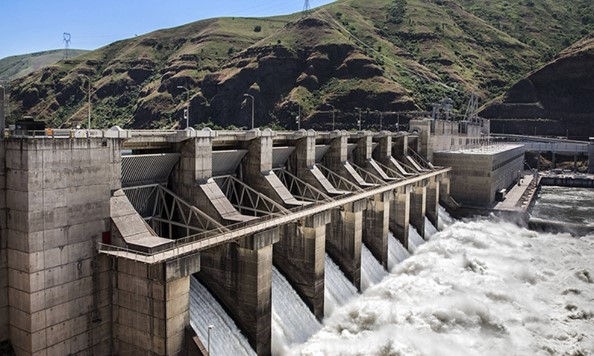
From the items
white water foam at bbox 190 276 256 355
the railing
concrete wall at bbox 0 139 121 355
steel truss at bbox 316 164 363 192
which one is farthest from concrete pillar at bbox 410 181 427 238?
concrete wall at bbox 0 139 121 355

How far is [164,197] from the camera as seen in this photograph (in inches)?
1174

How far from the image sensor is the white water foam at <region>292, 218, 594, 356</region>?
30.8m

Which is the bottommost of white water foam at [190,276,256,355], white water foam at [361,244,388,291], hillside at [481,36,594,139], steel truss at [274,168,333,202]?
white water foam at [361,244,388,291]

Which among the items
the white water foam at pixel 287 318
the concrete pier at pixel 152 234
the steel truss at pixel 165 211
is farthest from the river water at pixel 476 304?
the steel truss at pixel 165 211

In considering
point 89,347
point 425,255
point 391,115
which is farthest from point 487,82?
point 89,347

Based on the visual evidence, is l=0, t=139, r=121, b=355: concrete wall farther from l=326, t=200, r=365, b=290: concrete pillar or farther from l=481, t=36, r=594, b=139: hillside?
l=481, t=36, r=594, b=139: hillside

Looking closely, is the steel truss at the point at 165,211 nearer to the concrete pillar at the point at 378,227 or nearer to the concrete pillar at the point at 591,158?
the concrete pillar at the point at 378,227

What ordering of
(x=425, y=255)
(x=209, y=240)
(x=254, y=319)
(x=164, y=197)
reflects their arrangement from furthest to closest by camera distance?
(x=425, y=255), (x=164, y=197), (x=254, y=319), (x=209, y=240)

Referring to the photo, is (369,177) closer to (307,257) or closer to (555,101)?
(307,257)

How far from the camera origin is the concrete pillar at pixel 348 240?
39188 mm

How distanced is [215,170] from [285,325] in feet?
36.5

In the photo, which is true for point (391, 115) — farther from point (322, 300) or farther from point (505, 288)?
point (322, 300)

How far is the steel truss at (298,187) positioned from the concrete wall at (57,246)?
792 inches

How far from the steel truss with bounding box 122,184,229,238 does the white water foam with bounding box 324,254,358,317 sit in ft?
38.6
